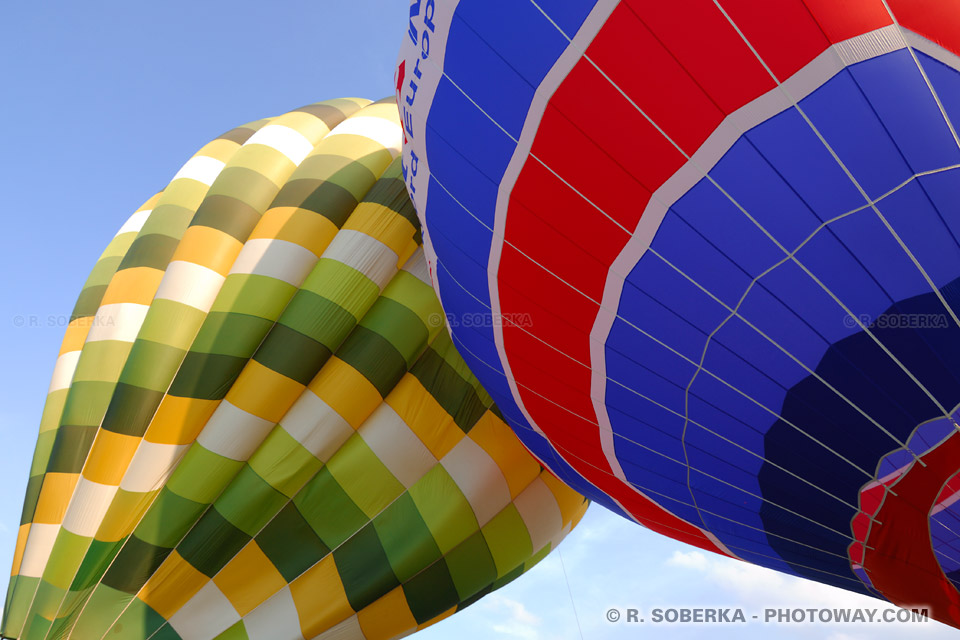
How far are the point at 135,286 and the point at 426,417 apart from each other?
8.27ft

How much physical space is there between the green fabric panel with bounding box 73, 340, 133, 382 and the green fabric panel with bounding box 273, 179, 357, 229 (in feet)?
5.08

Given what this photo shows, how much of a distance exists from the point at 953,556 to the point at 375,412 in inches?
129

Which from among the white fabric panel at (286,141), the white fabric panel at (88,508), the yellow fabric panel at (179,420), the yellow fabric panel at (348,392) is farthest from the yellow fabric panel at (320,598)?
the white fabric panel at (286,141)

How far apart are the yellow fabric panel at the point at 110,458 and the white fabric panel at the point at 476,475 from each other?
6.72 feet

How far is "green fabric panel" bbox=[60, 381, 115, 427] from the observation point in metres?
5.00

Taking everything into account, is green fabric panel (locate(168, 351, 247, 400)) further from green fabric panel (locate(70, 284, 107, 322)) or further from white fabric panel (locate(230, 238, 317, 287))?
green fabric panel (locate(70, 284, 107, 322))

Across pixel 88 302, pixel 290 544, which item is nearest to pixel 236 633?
pixel 290 544

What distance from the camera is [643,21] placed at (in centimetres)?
251

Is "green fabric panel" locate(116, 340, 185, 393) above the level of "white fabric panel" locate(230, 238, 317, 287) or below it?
below

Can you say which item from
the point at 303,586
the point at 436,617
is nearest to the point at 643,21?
the point at 303,586

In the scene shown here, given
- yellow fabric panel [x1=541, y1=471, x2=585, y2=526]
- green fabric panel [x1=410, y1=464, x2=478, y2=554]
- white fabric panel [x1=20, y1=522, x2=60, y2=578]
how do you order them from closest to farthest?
1. white fabric panel [x1=20, y1=522, x2=60, y2=578]
2. green fabric panel [x1=410, y1=464, x2=478, y2=554]
3. yellow fabric panel [x1=541, y1=471, x2=585, y2=526]

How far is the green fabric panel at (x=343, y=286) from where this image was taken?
4.80 meters

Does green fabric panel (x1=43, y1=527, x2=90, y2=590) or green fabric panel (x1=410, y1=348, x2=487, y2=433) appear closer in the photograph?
green fabric panel (x1=43, y1=527, x2=90, y2=590)

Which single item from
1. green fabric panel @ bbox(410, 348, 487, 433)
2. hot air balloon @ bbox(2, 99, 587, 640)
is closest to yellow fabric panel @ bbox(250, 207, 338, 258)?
hot air balloon @ bbox(2, 99, 587, 640)
